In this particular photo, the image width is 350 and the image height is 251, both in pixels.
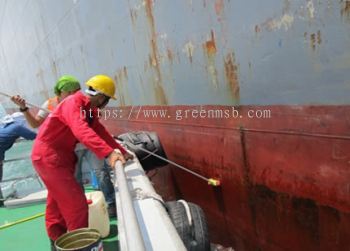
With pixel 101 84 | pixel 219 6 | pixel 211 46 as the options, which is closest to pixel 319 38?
pixel 219 6

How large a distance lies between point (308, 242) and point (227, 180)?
3.53ft

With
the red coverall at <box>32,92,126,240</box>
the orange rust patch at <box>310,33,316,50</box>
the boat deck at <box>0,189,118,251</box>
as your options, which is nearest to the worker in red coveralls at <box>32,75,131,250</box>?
the red coverall at <box>32,92,126,240</box>

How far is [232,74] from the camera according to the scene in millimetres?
3508

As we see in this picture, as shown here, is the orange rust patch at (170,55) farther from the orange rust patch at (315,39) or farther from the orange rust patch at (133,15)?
the orange rust patch at (315,39)

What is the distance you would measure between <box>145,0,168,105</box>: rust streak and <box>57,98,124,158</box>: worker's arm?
236 centimetres

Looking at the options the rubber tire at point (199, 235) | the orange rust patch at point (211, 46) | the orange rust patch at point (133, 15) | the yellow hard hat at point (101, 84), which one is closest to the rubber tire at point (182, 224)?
the rubber tire at point (199, 235)

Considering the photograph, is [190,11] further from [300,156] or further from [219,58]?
[300,156]

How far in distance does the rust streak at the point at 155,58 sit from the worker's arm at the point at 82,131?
236 centimetres

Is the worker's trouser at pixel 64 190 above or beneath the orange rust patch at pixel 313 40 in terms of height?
beneath

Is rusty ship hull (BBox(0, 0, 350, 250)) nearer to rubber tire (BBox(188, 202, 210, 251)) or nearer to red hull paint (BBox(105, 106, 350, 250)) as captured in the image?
red hull paint (BBox(105, 106, 350, 250))

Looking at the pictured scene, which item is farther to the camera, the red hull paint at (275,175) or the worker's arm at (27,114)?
the worker's arm at (27,114)

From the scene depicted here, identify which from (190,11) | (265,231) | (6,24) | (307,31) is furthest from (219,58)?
(6,24)

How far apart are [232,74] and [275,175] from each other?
1065mm

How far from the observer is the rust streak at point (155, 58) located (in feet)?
16.4
